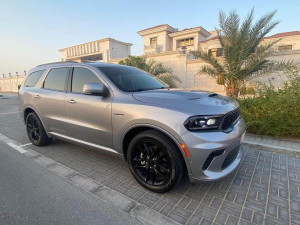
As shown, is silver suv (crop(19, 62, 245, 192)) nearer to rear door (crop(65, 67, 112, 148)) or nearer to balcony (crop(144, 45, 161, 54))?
rear door (crop(65, 67, 112, 148))

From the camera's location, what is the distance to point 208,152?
1.93m

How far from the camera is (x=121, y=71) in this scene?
3.15 meters

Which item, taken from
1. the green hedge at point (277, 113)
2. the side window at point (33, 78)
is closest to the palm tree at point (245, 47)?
the green hedge at point (277, 113)

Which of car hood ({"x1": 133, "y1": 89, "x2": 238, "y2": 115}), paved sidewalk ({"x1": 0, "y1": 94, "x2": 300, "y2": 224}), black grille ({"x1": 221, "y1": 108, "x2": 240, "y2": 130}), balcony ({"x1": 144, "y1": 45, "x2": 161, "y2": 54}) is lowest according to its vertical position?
paved sidewalk ({"x1": 0, "y1": 94, "x2": 300, "y2": 224})

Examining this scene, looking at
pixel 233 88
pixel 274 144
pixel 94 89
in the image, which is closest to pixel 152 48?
pixel 233 88

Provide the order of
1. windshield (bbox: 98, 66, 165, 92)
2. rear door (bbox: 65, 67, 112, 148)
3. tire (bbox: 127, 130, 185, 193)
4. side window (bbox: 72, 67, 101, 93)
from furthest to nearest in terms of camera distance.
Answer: side window (bbox: 72, 67, 101, 93) < windshield (bbox: 98, 66, 165, 92) < rear door (bbox: 65, 67, 112, 148) < tire (bbox: 127, 130, 185, 193)

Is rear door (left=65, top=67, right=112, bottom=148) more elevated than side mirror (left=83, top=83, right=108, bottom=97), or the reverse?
side mirror (left=83, top=83, right=108, bottom=97)

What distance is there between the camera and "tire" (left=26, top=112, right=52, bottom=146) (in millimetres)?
3860

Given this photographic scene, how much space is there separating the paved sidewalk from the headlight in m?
0.75

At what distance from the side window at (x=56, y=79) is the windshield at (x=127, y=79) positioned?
948 millimetres

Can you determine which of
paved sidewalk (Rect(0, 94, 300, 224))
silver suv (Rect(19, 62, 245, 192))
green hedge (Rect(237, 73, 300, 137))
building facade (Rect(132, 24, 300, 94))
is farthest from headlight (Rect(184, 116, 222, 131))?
building facade (Rect(132, 24, 300, 94))

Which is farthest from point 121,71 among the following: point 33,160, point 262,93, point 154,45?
point 154,45

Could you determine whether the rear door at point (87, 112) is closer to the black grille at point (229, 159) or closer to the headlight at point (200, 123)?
the headlight at point (200, 123)

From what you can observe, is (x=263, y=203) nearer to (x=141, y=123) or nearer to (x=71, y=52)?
(x=141, y=123)
